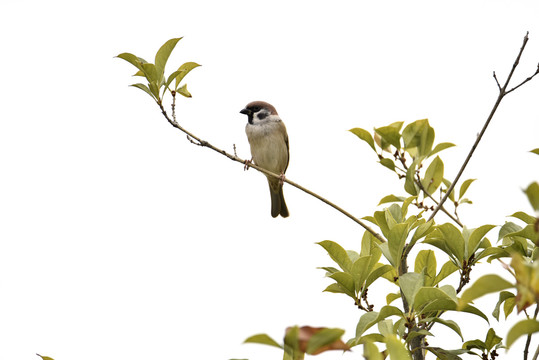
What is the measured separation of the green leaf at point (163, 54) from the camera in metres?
2.54

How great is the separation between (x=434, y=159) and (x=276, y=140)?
300 cm

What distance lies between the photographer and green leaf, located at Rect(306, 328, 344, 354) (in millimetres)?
1123

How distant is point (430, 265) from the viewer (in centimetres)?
226

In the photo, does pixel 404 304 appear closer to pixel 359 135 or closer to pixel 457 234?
pixel 457 234

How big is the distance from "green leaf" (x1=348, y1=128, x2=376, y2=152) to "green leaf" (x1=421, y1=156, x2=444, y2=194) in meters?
0.23

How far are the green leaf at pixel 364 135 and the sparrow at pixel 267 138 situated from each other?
9.30 ft

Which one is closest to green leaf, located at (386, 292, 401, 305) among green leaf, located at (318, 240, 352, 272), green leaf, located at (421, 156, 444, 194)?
green leaf, located at (318, 240, 352, 272)

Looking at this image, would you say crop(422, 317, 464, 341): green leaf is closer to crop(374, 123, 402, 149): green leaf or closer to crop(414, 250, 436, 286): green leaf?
crop(414, 250, 436, 286): green leaf

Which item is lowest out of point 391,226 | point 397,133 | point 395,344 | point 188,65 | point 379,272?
point 395,344

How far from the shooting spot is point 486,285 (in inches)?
41.4

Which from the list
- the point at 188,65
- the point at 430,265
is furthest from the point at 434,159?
the point at 188,65

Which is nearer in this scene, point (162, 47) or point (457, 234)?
point (457, 234)

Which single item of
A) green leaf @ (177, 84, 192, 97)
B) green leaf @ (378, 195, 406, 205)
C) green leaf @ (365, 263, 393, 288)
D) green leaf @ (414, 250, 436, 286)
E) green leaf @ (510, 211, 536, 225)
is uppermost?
green leaf @ (177, 84, 192, 97)

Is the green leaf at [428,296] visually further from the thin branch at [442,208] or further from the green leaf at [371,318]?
the thin branch at [442,208]
